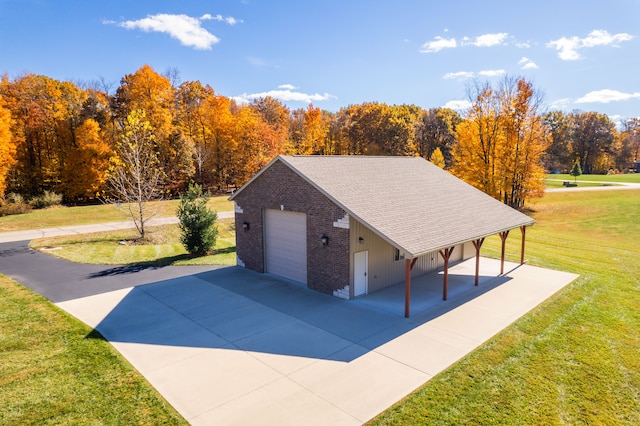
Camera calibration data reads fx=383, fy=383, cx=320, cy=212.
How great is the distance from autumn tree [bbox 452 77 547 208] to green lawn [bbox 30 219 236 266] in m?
24.8

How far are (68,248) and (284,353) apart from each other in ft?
60.1

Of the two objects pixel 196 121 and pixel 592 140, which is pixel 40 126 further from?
pixel 592 140

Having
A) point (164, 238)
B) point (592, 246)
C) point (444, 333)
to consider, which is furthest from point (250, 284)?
point (592, 246)

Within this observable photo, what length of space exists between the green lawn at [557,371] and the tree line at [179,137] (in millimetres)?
21698

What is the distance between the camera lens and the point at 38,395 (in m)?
7.93

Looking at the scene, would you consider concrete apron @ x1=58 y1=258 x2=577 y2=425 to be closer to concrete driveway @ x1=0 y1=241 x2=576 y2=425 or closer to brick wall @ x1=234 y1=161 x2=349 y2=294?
concrete driveway @ x1=0 y1=241 x2=576 y2=425

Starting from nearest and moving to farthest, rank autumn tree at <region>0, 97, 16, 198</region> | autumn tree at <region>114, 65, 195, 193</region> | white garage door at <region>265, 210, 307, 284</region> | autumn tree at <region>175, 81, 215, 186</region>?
1. white garage door at <region>265, 210, 307, 284</region>
2. autumn tree at <region>0, 97, 16, 198</region>
3. autumn tree at <region>114, 65, 195, 193</region>
4. autumn tree at <region>175, 81, 215, 186</region>

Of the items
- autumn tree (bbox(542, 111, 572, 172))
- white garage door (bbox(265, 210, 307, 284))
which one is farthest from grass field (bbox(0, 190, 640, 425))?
autumn tree (bbox(542, 111, 572, 172))

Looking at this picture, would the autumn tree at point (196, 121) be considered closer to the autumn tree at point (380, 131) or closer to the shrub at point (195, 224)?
the autumn tree at point (380, 131)

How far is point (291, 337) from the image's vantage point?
10.6 metres

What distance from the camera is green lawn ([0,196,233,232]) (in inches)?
1139

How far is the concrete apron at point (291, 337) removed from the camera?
781 cm

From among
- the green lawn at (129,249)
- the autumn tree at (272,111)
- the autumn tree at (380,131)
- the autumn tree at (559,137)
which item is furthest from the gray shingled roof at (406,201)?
the autumn tree at (559,137)

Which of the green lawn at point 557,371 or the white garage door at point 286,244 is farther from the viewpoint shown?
the white garage door at point 286,244
